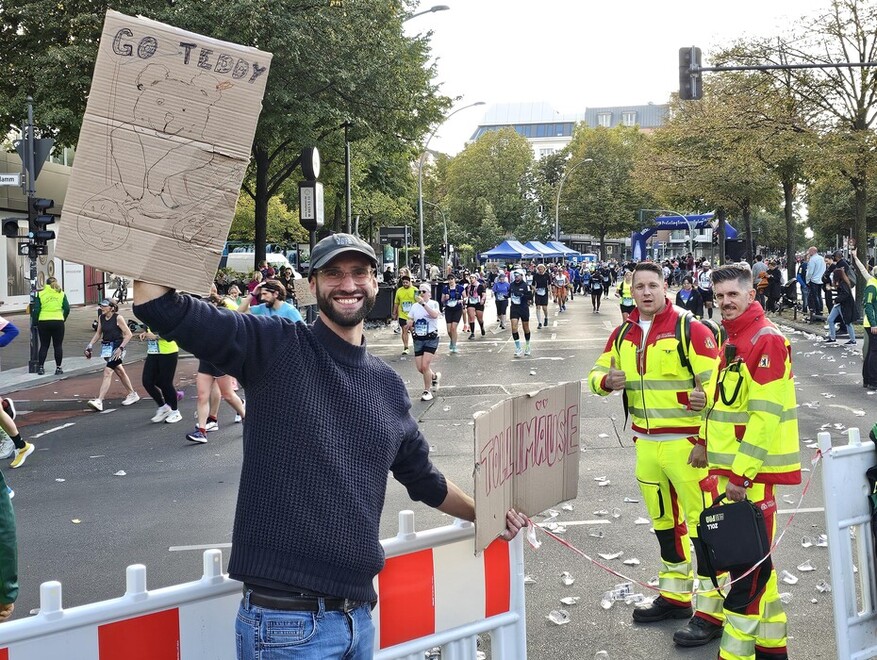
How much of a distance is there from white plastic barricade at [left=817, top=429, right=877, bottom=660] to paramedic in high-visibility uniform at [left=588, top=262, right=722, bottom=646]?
871mm

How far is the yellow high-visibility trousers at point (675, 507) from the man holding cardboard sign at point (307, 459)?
2.79 meters

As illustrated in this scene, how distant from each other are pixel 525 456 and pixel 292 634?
46.1 inches

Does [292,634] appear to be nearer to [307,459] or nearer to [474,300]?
[307,459]

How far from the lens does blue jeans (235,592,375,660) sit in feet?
8.28

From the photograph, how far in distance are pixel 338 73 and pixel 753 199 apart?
26026mm

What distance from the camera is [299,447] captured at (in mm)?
2596

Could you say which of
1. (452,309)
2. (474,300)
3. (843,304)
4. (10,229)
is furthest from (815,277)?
(10,229)

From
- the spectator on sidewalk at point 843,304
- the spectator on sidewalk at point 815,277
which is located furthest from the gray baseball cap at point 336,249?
the spectator on sidewalk at point 815,277

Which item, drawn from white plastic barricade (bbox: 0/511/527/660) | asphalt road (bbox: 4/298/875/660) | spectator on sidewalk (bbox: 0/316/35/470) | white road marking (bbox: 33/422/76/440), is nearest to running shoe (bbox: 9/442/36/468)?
spectator on sidewalk (bbox: 0/316/35/470)

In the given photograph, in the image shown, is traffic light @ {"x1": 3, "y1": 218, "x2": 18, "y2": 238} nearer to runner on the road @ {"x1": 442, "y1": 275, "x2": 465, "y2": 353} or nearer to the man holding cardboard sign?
runner on the road @ {"x1": 442, "y1": 275, "x2": 465, "y2": 353}

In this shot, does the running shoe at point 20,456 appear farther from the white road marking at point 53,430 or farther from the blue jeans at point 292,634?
the blue jeans at point 292,634

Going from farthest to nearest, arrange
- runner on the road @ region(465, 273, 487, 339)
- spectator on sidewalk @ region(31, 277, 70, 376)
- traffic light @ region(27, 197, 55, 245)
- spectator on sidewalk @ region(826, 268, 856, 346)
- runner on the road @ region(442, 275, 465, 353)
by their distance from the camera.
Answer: runner on the road @ region(465, 273, 487, 339)
runner on the road @ region(442, 275, 465, 353)
spectator on sidewalk @ region(826, 268, 856, 346)
traffic light @ region(27, 197, 55, 245)
spectator on sidewalk @ region(31, 277, 70, 376)

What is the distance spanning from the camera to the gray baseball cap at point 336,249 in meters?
2.82

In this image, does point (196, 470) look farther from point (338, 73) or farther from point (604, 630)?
point (338, 73)
